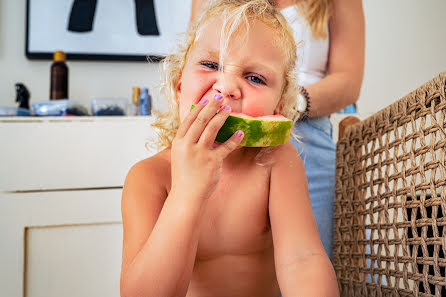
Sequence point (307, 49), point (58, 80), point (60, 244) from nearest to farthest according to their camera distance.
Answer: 1. point (307, 49)
2. point (60, 244)
3. point (58, 80)

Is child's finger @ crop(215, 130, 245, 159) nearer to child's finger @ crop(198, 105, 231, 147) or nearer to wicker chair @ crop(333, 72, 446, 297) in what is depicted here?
child's finger @ crop(198, 105, 231, 147)

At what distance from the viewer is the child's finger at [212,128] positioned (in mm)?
568

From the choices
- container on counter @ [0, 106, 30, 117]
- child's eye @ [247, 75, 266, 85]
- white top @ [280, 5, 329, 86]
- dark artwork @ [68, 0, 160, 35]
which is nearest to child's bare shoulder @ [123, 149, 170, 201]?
child's eye @ [247, 75, 266, 85]

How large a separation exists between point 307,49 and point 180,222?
748 mm

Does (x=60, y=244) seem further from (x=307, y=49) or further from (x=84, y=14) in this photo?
(x=84, y=14)

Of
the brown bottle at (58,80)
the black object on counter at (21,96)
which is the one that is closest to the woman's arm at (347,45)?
the brown bottle at (58,80)

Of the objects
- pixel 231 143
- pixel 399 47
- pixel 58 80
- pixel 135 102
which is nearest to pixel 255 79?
pixel 231 143

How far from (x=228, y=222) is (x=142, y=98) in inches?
41.1

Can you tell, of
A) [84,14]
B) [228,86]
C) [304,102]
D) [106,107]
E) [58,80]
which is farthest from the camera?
[84,14]

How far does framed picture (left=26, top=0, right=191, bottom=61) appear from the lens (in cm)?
187

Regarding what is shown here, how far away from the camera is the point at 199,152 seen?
1.89ft

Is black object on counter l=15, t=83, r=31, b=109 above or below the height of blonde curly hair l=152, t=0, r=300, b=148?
above

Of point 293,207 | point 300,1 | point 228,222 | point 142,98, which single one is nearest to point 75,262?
point 142,98

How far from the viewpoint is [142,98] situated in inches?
64.6
